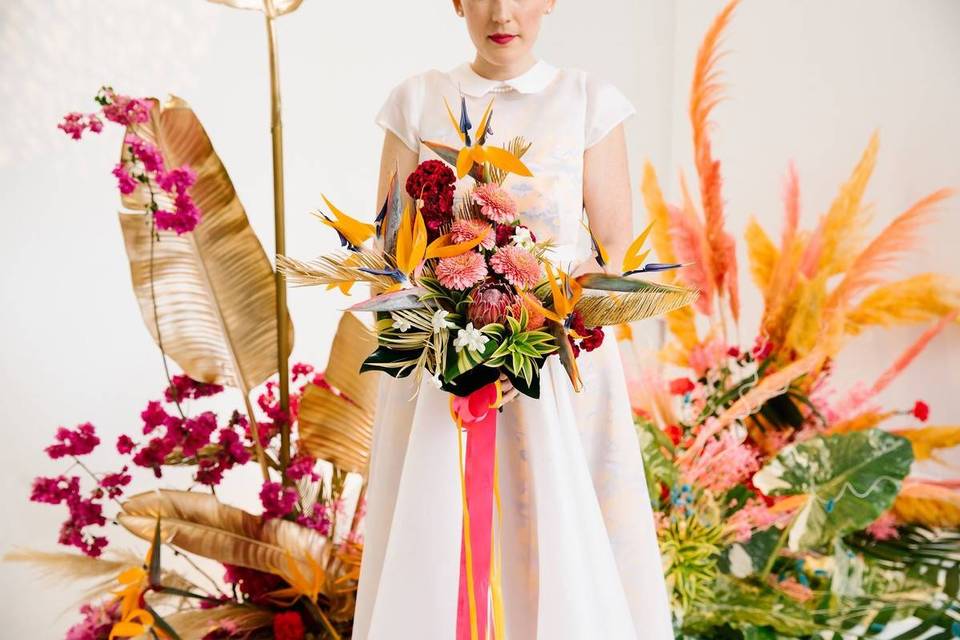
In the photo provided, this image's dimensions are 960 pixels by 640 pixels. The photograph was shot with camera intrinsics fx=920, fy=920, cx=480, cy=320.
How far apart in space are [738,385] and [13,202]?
62.0 inches

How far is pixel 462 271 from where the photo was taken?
1003 millimetres

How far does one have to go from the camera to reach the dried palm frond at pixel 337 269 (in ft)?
3.34

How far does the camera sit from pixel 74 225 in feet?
6.73

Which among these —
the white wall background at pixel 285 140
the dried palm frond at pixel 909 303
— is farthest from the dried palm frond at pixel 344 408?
the dried palm frond at pixel 909 303

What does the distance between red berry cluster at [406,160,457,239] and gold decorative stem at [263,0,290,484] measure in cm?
85

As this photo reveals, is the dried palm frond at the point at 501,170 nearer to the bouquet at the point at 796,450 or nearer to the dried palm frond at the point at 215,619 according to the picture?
the bouquet at the point at 796,450

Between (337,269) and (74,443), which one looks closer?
(337,269)

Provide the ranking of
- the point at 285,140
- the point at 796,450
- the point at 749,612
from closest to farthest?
the point at 749,612 < the point at 796,450 < the point at 285,140

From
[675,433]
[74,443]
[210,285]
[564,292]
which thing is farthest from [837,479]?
[74,443]

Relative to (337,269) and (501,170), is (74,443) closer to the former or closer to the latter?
(337,269)

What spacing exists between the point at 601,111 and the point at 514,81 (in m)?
0.13

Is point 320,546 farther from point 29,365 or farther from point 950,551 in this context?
point 950,551

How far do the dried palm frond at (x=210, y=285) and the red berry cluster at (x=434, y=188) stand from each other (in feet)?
3.08

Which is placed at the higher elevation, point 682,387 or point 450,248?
point 682,387
